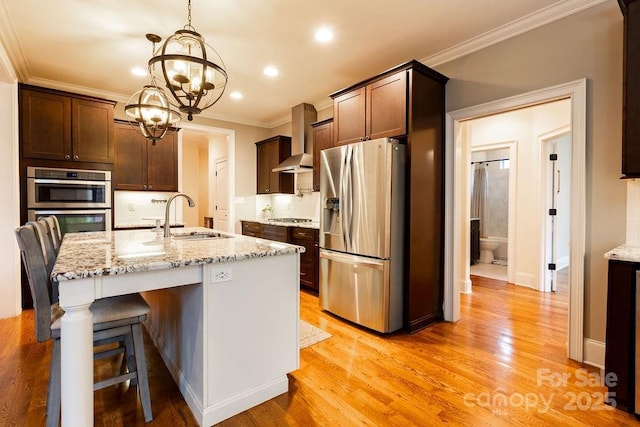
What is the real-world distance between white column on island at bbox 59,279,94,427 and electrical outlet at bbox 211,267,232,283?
21.2 inches

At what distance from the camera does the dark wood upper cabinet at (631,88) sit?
1.91m

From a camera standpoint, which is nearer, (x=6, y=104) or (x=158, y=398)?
(x=158, y=398)

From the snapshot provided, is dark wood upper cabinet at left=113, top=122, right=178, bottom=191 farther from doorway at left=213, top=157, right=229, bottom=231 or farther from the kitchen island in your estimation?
the kitchen island

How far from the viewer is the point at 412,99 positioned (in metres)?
2.90

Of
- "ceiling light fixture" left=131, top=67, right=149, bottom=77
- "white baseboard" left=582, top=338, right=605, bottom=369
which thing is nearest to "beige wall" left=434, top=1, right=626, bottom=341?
"white baseboard" left=582, top=338, right=605, bottom=369

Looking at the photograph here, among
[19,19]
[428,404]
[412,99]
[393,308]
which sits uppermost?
[19,19]

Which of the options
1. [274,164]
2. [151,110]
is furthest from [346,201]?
[274,164]

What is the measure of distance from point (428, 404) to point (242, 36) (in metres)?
3.36

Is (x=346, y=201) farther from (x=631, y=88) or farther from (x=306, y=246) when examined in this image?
(x=631, y=88)

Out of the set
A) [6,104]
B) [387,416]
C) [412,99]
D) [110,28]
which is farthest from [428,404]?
[6,104]

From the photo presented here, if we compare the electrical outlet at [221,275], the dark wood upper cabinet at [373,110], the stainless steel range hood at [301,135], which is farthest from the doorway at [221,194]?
the electrical outlet at [221,275]

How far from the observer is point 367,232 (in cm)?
302

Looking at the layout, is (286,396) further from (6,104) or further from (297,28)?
(6,104)

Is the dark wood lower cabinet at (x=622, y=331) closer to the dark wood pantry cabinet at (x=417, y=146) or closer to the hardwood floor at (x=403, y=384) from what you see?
the hardwood floor at (x=403, y=384)
